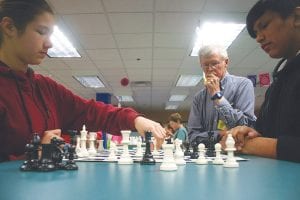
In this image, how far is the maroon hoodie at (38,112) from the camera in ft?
3.78

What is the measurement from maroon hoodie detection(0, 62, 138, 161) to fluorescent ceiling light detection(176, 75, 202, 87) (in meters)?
6.58

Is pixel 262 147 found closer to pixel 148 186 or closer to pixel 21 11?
pixel 148 186

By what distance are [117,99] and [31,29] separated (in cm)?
1087

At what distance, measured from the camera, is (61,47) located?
5.44 metres

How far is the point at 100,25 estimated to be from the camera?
4.27 meters

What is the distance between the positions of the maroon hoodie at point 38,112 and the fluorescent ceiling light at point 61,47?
3315 millimetres

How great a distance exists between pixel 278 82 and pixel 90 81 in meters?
7.58

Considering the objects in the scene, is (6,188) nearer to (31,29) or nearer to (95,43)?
(31,29)

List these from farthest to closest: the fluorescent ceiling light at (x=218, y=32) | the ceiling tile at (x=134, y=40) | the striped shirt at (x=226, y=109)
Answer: the ceiling tile at (x=134, y=40) < the fluorescent ceiling light at (x=218, y=32) < the striped shirt at (x=226, y=109)

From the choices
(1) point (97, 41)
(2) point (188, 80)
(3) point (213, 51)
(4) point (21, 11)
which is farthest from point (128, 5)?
(2) point (188, 80)

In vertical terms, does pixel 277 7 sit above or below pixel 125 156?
above

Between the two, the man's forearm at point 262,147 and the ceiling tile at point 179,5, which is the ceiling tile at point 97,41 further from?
the man's forearm at point 262,147

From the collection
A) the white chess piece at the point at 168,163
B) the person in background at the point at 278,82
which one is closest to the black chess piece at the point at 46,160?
the white chess piece at the point at 168,163

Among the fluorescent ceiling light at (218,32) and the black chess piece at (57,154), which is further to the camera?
the fluorescent ceiling light at (218,32)
